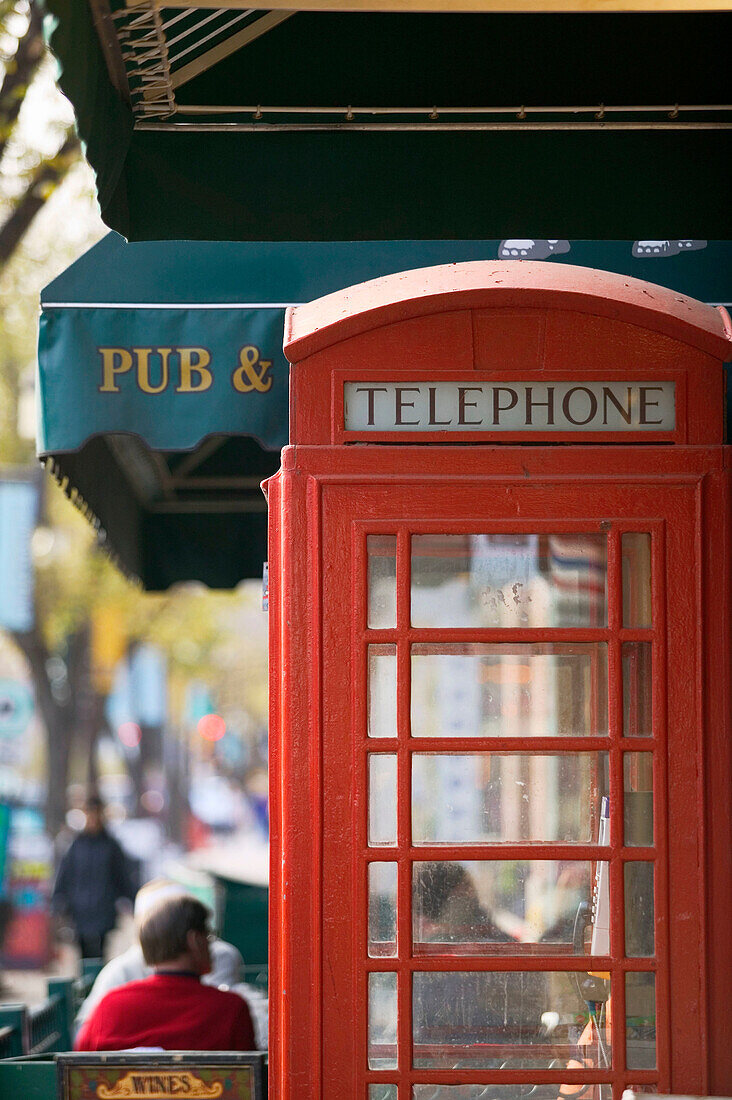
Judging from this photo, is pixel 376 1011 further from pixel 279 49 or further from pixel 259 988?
pixel 259 988

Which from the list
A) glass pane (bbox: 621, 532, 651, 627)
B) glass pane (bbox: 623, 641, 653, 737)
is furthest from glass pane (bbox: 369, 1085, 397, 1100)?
glass pane (bbox: 621, 532, 651, 627)

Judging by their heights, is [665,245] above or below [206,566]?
above

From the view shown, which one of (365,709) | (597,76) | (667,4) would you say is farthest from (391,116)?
(365,709)

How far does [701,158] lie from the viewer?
Result: 402 cm

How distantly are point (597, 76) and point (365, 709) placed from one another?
204cm

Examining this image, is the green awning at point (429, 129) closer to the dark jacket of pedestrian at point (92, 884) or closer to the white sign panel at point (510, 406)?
the white sign panel at point (510, 406)

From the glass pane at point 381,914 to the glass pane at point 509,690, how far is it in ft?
1.35

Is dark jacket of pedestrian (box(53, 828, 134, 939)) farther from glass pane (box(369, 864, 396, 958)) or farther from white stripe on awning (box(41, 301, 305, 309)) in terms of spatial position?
glass pane (box(369, 864, 396, 958))

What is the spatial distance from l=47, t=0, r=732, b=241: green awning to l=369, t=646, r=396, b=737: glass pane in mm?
1408

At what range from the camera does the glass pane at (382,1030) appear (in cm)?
343

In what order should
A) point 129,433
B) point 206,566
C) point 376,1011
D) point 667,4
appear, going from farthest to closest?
point 206,566 < point 129,433 < point 376,1011 < point 667,4

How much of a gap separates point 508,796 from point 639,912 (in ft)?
1.53

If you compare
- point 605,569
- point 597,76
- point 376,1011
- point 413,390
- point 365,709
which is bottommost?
point 376,1011

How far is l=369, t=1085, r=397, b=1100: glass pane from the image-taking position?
343cm
